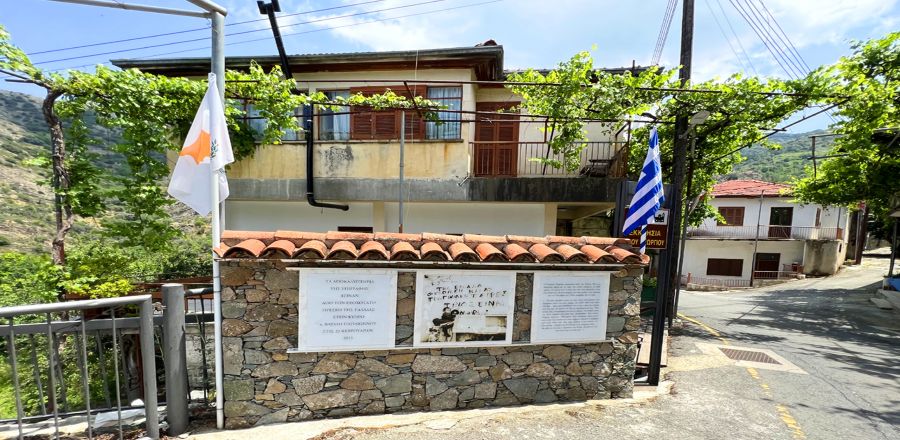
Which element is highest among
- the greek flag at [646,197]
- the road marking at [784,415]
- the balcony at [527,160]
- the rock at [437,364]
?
the balcony at [527,160]

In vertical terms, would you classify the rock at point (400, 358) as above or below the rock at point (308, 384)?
above

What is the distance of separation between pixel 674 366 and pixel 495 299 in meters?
3.92

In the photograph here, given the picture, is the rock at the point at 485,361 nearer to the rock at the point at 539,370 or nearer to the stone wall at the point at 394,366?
the stone wall at the point at 394,366

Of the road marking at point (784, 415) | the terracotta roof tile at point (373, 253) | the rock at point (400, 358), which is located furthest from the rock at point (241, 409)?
the road marking at point (784, 415)

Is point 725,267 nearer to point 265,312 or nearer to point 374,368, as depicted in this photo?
point 374,368

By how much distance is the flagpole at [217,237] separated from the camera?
3584mm

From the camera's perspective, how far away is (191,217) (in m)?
23.8

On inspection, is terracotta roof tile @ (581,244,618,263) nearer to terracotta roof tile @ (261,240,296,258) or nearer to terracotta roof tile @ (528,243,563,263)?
terracotta roof tile @ (528,243,563,263)

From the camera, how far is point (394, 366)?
3.99m

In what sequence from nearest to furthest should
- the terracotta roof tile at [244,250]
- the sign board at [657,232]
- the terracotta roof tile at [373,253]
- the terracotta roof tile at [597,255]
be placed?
the terracotta roof tile at [244,250]
the terracotta roof tile at [373,253]
the terracotta roof tile at [597,255]
the sign board at [657,232]

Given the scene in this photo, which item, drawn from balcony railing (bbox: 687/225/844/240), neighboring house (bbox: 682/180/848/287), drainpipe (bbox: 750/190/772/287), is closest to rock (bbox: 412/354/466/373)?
neighboring house (bbox: 682/180/848/287)

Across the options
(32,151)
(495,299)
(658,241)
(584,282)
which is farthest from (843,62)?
(32,151)

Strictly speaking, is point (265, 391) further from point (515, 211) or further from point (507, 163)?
point (507, 163)

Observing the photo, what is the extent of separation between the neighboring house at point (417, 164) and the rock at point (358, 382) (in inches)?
193
